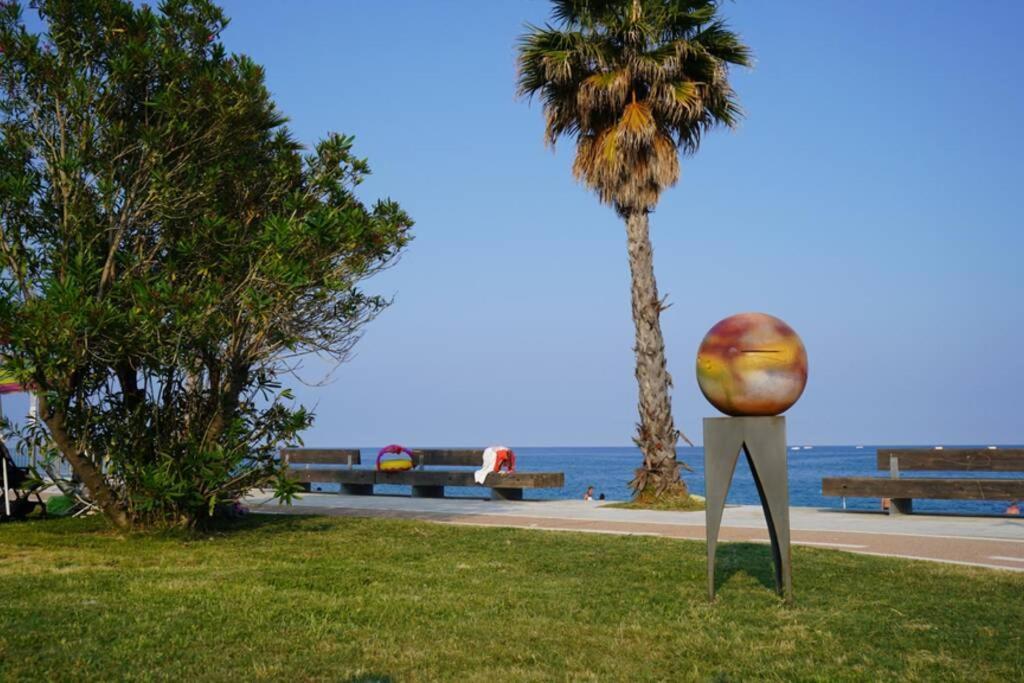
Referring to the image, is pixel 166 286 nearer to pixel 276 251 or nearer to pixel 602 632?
pixel 276 251

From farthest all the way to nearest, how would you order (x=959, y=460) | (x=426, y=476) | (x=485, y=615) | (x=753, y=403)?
(x=426, y=476) < (x=959, y=460) < (x=753, y=403) < (x=485, y=615)

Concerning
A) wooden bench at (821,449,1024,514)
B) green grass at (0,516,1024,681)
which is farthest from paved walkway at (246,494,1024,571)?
green grass at (0,516,1024,681)

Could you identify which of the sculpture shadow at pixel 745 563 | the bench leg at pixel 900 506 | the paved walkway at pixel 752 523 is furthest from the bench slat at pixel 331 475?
the sculpture shadow at pixel 745 563

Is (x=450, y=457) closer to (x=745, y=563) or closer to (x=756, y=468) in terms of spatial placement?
(x=745, y=563)

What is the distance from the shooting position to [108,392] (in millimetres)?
12086

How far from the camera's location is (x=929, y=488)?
14766mm

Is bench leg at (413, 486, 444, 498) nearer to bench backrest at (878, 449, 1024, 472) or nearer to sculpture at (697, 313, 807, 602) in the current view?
bench backrest at (878, 449, 1024, 472)

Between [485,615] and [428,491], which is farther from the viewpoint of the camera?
[428,491]

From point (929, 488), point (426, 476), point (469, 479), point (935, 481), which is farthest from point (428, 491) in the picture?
point (935, 481)

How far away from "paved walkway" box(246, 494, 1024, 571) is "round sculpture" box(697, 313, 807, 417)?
12.3 ft

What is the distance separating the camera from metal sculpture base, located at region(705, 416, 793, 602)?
26.0ft

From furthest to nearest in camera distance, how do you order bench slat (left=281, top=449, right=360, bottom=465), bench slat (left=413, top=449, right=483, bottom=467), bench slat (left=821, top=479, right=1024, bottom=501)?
bench slat (left=281, top=449, right=360, bottom=465), bench slat (left=413, top=449, right=483, bottom=467), bench slat (left=821, top=479, right=1024, bottom=501)

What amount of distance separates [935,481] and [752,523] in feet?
9.63

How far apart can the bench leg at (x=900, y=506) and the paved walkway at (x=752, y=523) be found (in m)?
0.28
